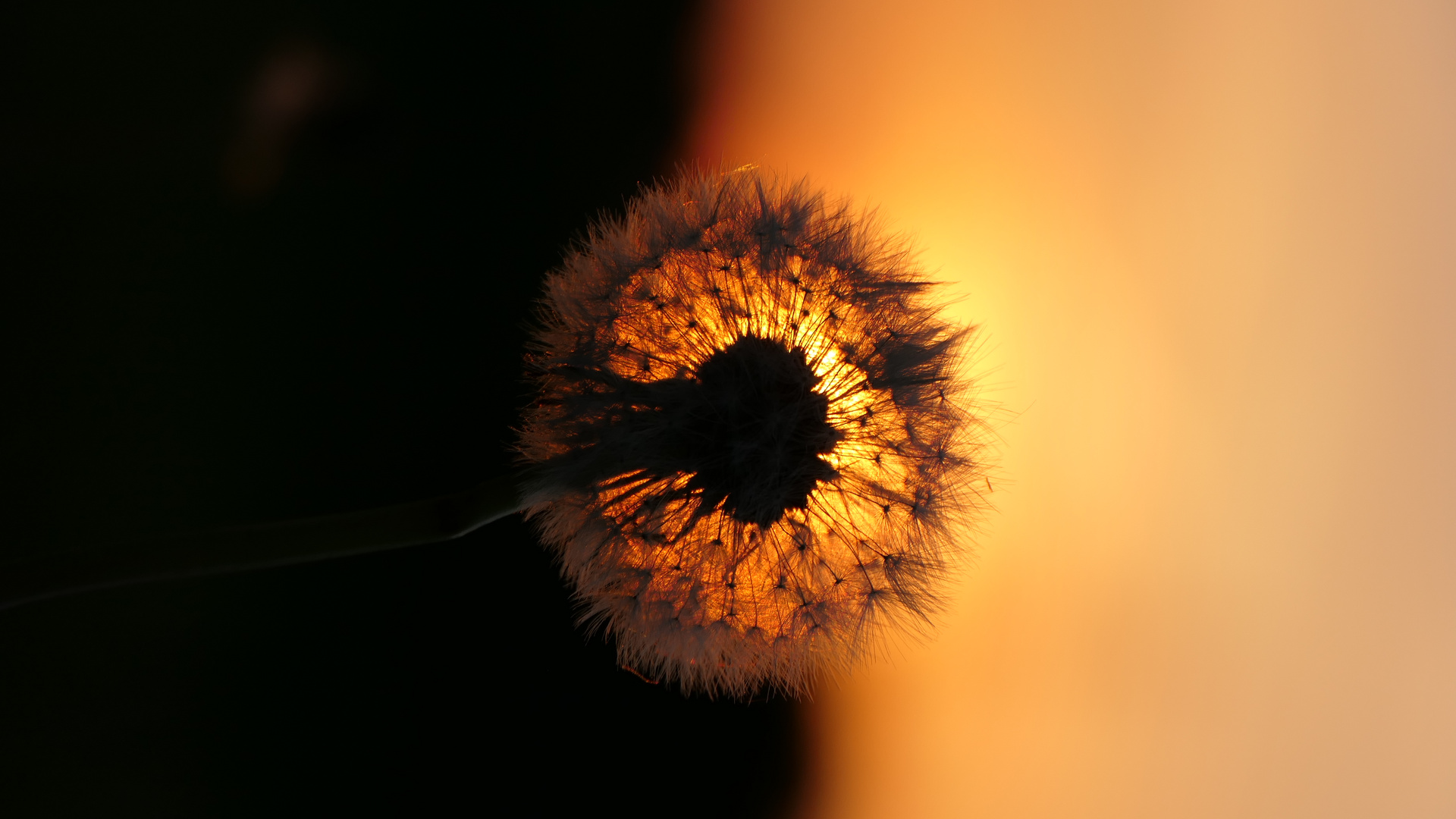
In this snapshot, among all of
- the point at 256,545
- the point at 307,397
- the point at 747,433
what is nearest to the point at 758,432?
the point at 747,433

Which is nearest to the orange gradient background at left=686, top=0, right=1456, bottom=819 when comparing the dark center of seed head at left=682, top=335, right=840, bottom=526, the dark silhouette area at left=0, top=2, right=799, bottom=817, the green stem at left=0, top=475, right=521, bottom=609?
the dark silhouette area at left=0, top=2, right=799, bottom=817

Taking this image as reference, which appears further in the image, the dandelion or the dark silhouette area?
the dark silhouette area

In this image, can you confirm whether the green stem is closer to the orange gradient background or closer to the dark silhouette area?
the dark silhouette area

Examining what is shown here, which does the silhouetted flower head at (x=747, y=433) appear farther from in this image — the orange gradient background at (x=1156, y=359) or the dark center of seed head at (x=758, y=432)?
the orange gradient background at (x=1156, y=359)

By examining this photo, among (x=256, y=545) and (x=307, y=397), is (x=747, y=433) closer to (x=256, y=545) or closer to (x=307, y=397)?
(x=256, y=545)

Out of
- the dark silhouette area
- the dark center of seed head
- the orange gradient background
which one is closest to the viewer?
the dark center of seed head

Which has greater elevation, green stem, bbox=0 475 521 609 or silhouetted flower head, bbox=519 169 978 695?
silhouetted flower head, bbox=519 169 978 695

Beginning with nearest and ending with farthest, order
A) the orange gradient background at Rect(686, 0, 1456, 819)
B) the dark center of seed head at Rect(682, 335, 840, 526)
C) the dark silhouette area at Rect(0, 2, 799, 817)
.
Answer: the dark center of seed head at Rect(682, 335, 840, 526) → the dark silhouette area at Rect(0, 2, 799, 817) → the orange gradient background at Rect(686, 0, 1456, 819)

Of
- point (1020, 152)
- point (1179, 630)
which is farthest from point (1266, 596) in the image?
point (1020, 152)
